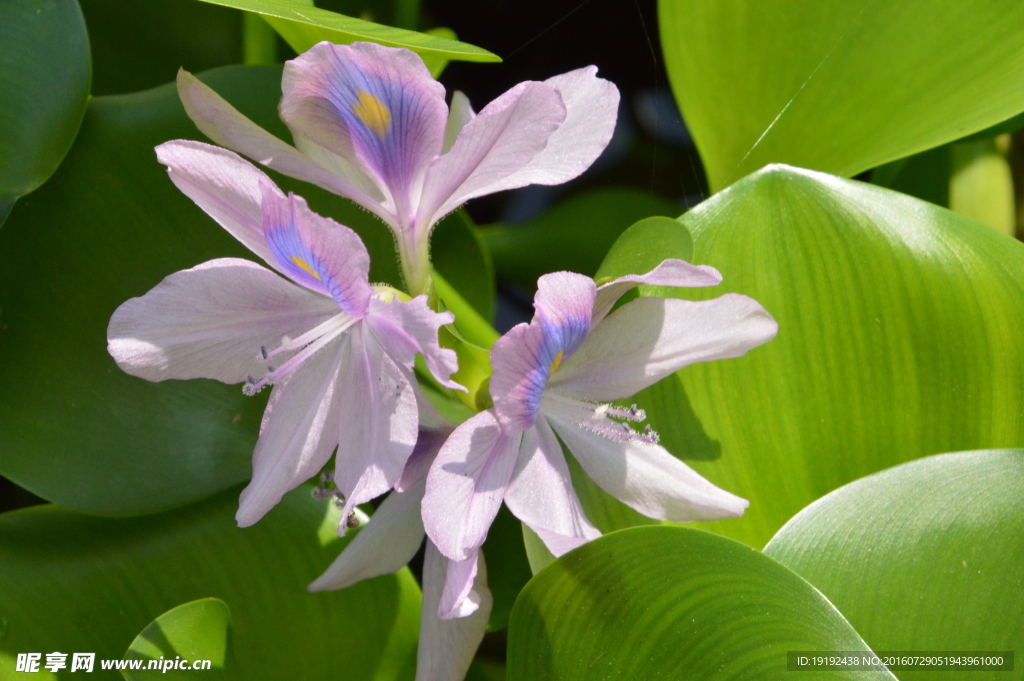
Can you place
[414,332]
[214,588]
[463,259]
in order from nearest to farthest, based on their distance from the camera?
[414,332] < [214,588] < [463,259]

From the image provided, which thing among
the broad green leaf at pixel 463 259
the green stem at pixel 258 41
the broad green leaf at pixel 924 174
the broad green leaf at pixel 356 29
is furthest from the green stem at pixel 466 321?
the broad green leaf at pixel 924 174

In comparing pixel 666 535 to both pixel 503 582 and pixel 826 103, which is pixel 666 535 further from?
pixel 826 103

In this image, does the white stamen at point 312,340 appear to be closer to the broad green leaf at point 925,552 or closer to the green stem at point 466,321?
the green stem at point 466,321

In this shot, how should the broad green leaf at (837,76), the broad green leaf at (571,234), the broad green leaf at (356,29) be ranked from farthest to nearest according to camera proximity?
1. the broad green leaf at (571,234)
2. the broad green leaf at (837,76)
3. the broad green leaf at (356,29)

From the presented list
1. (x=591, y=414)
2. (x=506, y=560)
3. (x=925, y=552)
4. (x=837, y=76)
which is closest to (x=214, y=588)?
(x=506, y=560)

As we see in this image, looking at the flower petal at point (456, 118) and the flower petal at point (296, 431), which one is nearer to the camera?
the flower petal at point (296, 431)

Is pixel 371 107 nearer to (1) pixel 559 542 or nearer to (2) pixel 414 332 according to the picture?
(2) pixel 414 332

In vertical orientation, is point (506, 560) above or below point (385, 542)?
below
